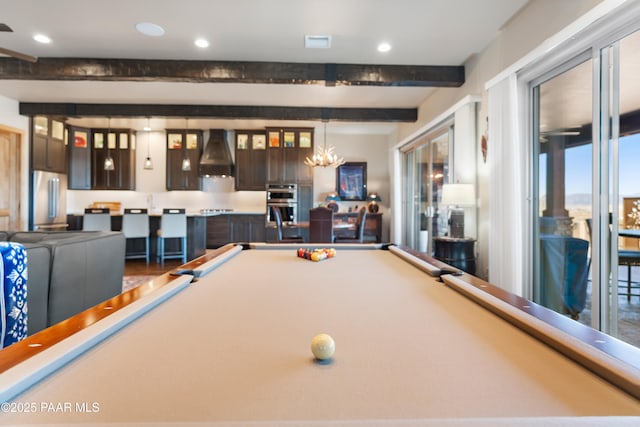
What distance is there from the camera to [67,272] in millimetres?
2404

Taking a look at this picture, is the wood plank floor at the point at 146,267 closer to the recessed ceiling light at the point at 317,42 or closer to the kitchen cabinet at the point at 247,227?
the kitchen cabinet at the point at 247,227

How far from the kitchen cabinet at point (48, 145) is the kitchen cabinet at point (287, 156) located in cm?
409

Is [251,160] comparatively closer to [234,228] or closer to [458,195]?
[234,228]

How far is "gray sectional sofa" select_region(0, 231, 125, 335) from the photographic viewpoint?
2.17m

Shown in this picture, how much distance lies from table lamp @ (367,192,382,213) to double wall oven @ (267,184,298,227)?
67.5 inches

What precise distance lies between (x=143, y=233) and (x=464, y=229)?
5.39 m

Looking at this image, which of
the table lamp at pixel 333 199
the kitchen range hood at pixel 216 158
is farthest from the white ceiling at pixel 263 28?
the table lamp at pixel 333 199

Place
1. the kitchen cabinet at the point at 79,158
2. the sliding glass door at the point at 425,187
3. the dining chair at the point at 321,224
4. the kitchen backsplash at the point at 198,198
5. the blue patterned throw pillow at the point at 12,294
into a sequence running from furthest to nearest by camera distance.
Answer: the kitchen backsplash at the point at 198,198
the kitchen cabinet at the point at 79,158
the sliding glass door at the point at 425,187
the dining chair at the point at 321,224
the blue patterned throw pillow at the point at 12,294

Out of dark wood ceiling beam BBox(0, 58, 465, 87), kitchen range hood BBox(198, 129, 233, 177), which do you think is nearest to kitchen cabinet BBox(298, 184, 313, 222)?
kitchen range hood BBox(198, 129, 233, 177)

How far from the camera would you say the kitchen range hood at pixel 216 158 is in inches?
285

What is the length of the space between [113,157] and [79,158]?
24.7 inches

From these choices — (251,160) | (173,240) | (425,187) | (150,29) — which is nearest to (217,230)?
(173,240)

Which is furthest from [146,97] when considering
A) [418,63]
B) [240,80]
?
[418,63]

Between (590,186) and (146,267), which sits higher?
(590,186)
